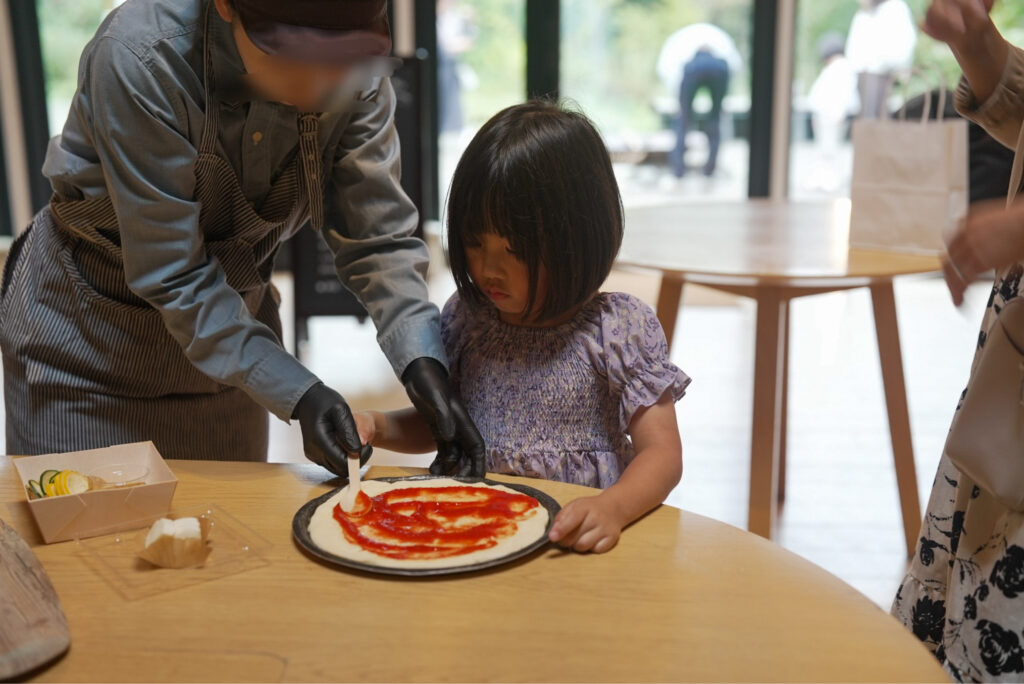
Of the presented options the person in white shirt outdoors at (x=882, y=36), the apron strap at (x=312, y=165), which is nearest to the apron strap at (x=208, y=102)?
the apron strap at (x=312, y=165)

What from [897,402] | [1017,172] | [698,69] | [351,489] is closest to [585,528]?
[351,489]

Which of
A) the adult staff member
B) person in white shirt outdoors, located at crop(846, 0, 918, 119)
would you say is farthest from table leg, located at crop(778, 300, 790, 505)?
person in white shirt outdoors, located at crop(846, 0, 918, 119)

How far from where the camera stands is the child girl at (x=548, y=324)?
124 centimetres

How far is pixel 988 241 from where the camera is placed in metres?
0.89

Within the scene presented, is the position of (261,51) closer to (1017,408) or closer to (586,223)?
(586,223)

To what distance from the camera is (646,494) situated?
1071 mm

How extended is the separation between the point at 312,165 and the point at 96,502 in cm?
55

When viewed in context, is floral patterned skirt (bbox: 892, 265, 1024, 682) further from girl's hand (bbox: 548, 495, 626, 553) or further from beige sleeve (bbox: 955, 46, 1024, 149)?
girl's hand (bbox: 548, 495, 626, 553)

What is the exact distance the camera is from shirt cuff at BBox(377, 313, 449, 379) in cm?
129

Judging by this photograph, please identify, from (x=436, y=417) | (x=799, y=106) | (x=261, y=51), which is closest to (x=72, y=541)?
(x=436, y=417)

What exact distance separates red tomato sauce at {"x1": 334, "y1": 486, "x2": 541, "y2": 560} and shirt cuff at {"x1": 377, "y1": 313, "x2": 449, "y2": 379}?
215mm

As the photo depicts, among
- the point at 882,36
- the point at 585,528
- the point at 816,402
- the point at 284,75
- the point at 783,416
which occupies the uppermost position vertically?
the point at 882,36

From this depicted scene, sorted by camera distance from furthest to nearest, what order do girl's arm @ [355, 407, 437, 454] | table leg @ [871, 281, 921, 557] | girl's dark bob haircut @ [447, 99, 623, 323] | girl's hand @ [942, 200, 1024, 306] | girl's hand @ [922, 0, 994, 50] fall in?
table leg @ [871, 281, 921, 557] → girl's arm @ [355, 407, 437, 454] → girl's dark bob haircut @ [447, 99, 623, 323] → girl's hand @ [922, 0, 994, 50] → girl's hand @ [942, 200, 1024, 306]

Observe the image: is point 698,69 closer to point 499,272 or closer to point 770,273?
point 770,273
